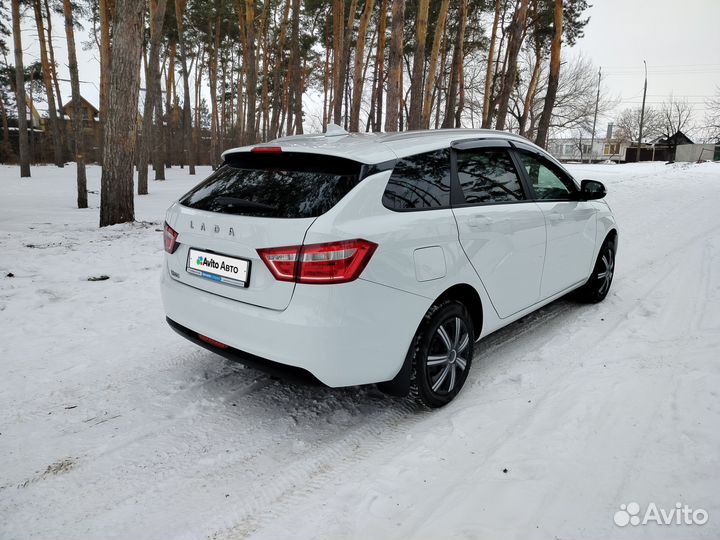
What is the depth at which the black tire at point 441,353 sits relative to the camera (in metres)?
2.80

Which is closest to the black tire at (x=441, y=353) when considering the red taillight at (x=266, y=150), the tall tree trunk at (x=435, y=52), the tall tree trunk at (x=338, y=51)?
the red taillight at (x=266, y=150)

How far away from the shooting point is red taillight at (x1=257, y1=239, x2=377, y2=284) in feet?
7.61

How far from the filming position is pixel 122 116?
8.37 meters

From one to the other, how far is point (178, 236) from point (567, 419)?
2.67 m

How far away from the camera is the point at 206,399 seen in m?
3.09

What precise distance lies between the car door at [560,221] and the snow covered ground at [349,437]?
1.69 ft

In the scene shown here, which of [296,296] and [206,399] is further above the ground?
[296,296]

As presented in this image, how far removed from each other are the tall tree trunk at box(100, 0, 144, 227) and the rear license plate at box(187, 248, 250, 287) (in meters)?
6.74

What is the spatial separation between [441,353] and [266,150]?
166cm

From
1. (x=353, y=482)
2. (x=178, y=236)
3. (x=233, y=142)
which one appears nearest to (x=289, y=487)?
(x=353, y=482)

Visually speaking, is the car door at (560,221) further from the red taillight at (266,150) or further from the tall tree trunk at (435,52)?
the tall tree trunk at (435,52)

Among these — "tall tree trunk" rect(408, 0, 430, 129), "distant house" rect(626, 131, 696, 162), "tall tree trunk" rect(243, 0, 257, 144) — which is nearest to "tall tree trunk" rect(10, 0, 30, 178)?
"tall tree trunk" rect(243, 0, 257, 144)

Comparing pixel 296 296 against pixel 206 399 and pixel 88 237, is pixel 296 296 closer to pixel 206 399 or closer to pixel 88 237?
pixel 206 399

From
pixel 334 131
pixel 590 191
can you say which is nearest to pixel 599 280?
pixel 590 191
